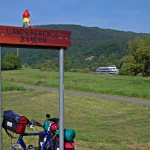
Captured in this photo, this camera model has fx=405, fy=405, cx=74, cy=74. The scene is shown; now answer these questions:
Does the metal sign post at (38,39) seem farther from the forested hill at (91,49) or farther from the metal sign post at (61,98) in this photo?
the forested hill at (91,49)

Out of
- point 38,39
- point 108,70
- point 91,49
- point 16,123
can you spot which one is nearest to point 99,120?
point 16,123

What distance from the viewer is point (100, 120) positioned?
15562 millimetres

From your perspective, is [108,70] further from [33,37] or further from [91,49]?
[33,37]

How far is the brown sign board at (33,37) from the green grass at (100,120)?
9.06 ft

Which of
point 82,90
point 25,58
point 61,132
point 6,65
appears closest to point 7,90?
point 82,90

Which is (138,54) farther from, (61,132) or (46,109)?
(61,132)

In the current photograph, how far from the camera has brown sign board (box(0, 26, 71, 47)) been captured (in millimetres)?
5534

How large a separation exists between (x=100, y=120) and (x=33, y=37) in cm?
1016

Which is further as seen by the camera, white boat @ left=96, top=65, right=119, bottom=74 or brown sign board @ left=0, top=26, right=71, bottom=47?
white boat @ left=96, top=65, right=119, bottom=74

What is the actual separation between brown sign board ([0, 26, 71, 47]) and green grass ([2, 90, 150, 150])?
2.76 meters

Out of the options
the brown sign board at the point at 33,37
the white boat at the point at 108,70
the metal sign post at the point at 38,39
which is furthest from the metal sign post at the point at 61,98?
the white boat at the point at 108,70

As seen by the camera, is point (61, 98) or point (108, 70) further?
point (108, 70)

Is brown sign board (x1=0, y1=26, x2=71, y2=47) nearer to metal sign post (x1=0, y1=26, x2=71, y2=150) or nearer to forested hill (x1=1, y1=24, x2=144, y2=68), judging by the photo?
metal sign post (x1=0, y1=26, x2=71, y2=150)

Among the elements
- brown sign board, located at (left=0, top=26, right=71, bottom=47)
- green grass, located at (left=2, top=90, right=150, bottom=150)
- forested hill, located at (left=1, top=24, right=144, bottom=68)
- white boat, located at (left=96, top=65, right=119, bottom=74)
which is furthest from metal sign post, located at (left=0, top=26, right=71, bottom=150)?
forested hill, located at (left=1, top=24, right=144, bottom=68)
